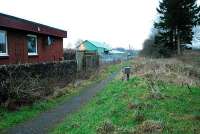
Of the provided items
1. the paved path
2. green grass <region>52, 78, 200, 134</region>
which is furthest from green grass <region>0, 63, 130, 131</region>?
green grass <region>52, 78, 200, 134</region>

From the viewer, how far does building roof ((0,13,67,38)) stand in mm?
15391

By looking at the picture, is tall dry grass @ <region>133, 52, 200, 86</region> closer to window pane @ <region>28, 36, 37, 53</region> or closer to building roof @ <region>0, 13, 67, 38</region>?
building roof @ <region>0, 13, 67, 38</region>

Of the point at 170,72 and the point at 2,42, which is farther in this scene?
the point at 170,72

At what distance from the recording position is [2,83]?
12414 mm

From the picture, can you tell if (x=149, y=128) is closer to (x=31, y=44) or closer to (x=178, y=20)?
(x=31, y=44)

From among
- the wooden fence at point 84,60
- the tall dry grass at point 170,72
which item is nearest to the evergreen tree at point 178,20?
the tall dry grass at point 170,72

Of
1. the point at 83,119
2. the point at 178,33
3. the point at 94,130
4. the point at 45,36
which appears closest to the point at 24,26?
the point at 45,36

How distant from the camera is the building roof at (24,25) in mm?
15391

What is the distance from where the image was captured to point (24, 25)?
686 inches

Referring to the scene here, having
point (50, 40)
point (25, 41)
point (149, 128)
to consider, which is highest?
point (50, 40)

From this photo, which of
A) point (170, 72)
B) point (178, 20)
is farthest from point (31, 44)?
point (178, 20)

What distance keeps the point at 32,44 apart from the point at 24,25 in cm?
258

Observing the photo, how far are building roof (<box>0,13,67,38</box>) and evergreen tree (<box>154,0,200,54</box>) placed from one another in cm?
2643

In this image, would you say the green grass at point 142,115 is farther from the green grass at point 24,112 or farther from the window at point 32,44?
the window at point 32,44
